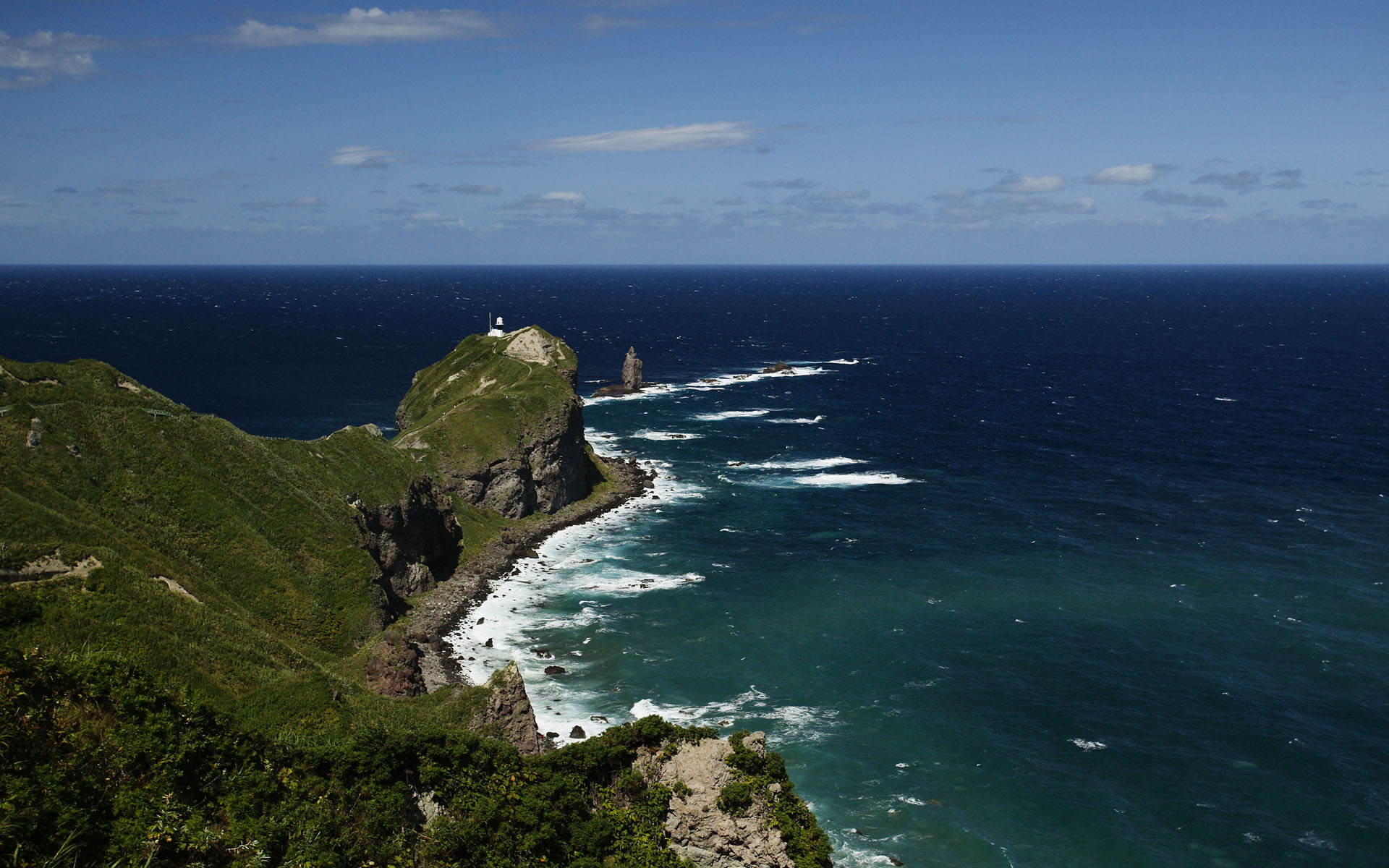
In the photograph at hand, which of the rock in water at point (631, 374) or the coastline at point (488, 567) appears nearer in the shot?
the coastline at point (488, 567)

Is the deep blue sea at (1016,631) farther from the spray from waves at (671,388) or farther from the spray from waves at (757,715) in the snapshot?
the spray from waves at (671,388)

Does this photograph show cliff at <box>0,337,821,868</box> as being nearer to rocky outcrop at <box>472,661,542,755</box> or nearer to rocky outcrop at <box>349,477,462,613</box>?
rocky outcrop at <box>472,661,542,755</box>

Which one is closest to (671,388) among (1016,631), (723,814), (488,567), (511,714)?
(488,567)

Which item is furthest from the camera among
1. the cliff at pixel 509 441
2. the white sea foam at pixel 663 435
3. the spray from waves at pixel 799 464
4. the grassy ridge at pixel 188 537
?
the white sea foam at pixel 663 435

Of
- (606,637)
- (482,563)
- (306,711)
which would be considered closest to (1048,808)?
(606,637)

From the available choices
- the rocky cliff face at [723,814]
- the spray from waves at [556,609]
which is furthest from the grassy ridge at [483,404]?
the rocky cliff face at [723,814]

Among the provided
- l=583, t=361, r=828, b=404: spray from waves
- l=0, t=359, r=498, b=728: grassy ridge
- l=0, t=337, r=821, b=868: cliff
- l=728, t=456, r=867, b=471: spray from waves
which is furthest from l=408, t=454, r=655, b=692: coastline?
l=583, t=361, r=828, b=404: spray from waves

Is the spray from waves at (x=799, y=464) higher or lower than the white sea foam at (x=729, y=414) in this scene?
lower
